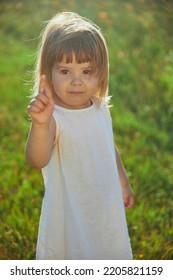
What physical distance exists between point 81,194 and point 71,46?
53 centimetres

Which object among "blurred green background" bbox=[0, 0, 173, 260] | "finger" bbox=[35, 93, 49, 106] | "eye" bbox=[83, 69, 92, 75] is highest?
"eye" bbox=[83, 69, 92, 75]

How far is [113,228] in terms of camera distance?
238cm

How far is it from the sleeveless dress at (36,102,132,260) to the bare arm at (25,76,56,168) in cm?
10

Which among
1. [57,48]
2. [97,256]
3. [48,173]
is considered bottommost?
[97,256]

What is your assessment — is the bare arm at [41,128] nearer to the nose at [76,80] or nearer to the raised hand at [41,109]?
the raised hand at [41,109]

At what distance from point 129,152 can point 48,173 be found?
6.42ft

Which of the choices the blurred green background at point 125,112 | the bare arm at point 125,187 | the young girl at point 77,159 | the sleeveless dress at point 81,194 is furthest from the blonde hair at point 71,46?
the blurred green background at point 125,112

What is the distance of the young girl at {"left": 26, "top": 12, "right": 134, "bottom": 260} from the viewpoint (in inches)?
89.7

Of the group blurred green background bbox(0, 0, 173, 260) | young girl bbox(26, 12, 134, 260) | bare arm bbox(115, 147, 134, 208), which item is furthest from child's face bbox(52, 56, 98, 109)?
blurred green background bbox(0, 0, 173, 260)

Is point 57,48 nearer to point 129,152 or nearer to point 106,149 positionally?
point 106,149

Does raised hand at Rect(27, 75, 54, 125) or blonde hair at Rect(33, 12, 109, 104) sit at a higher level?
blonde hair at Rect(33, 12, 109, 104)

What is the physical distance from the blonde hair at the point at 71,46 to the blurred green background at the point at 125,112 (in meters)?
0.93

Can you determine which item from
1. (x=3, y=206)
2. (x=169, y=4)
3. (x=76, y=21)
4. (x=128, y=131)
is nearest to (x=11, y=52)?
(x=169, y=4)

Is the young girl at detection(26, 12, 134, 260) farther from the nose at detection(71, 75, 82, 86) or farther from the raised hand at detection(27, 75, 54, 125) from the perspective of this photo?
the raised hand at detection(27, 75, 54, 125)
